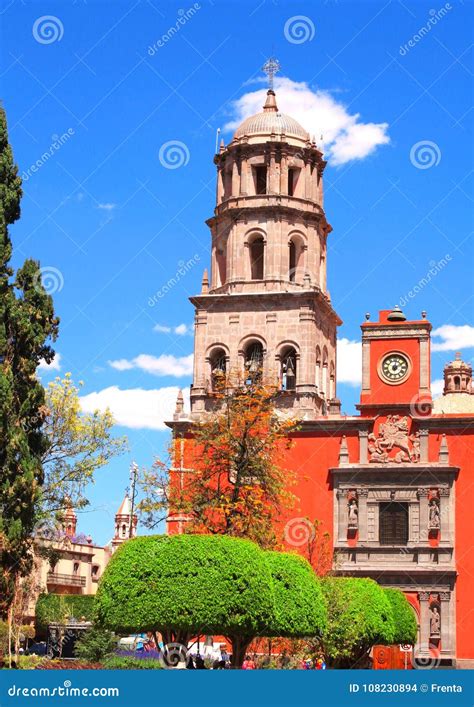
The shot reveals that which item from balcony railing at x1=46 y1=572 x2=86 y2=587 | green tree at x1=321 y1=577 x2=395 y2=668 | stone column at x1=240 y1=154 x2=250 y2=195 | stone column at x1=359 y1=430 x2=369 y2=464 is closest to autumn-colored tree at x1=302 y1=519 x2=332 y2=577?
stone column at x1=359 y1=430 x2=369 y2=464

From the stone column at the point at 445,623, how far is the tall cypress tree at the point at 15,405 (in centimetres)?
1966

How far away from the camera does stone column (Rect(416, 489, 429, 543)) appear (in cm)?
4556

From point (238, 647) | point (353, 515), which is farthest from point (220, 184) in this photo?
point (238, 647)

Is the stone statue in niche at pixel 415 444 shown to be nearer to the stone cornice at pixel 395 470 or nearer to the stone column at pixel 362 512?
the stone cornice at pixel 395 470

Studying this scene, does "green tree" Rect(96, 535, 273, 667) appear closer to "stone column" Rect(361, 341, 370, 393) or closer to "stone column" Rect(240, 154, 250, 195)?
"stone column" Rect(361, 341, 370, 393)

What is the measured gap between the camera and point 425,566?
45.0 metres

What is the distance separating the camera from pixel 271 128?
50656mm

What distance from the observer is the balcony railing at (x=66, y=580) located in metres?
71.9

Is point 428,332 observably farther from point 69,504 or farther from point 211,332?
point 69,504

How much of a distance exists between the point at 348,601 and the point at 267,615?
9.29 meters

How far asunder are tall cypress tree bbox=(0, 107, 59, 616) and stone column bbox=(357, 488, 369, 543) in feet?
62.1

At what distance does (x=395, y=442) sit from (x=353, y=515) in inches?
130

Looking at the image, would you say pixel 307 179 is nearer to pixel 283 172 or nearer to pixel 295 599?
pixel 283 172

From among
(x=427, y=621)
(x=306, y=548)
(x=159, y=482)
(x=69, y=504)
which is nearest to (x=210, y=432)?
(x=159, y=482)
